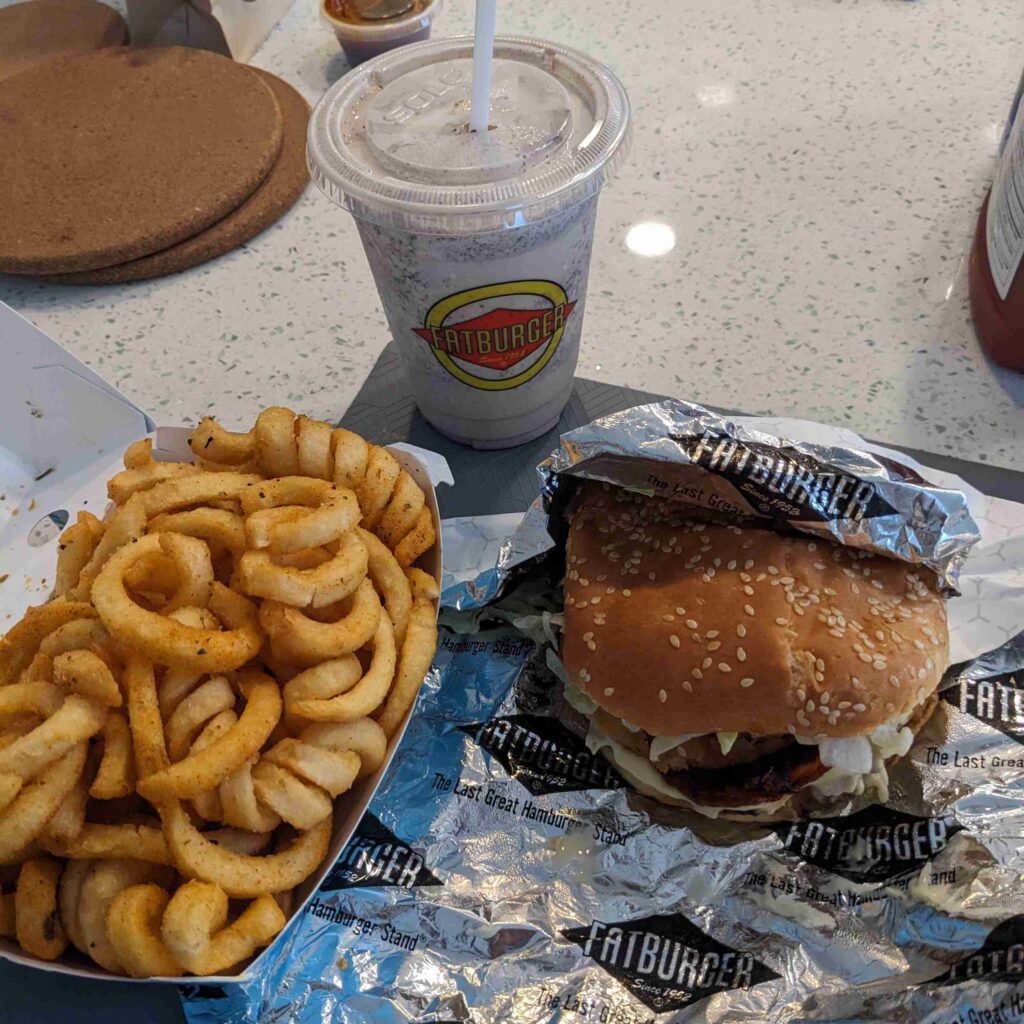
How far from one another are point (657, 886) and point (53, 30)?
8.24 ft

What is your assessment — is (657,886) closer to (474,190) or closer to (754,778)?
(754,778)

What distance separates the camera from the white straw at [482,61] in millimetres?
941

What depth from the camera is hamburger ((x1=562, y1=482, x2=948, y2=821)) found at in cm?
96

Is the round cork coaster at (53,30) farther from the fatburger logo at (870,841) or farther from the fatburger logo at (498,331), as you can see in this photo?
the fatburger logo at (870,841)

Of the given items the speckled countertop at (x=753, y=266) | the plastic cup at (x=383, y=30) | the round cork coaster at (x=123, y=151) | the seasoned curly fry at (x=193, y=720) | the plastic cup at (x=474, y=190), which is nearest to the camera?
the seasoned curly fry at (x=193, y=720)

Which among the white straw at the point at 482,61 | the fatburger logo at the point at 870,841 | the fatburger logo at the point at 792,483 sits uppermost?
the white straw at the point at 482,61

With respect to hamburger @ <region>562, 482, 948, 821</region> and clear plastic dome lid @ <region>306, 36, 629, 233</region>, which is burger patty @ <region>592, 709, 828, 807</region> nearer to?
hamburger @ <region>562, 482, 948, 821</region>

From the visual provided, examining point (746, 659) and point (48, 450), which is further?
point (48, 450)

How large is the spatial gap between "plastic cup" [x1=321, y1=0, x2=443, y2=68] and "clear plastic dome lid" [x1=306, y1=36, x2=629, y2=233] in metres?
0.87

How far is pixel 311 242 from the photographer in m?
1.79

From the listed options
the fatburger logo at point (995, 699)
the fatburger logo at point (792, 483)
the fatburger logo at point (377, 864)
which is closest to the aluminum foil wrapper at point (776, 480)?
the fatburger logo at point (792, 483)

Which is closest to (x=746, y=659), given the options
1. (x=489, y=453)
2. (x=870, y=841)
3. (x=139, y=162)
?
(x=870, y=841)

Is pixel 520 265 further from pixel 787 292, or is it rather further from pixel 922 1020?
pixel 922 1020

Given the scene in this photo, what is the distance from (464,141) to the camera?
1.04 metres
